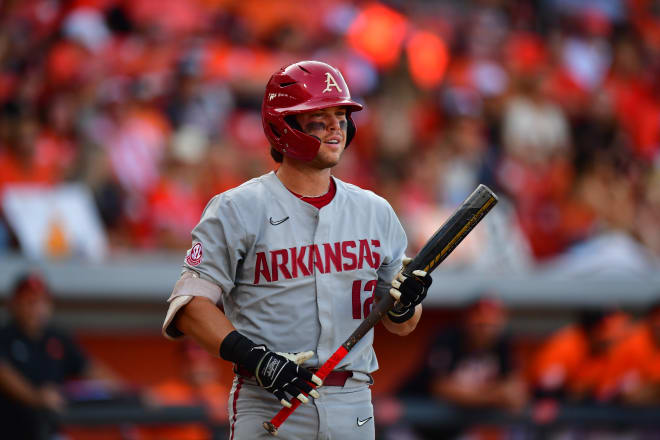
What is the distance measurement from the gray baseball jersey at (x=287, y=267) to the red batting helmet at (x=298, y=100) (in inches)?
6.7

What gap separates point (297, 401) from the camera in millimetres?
3354

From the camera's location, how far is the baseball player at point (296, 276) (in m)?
3.42

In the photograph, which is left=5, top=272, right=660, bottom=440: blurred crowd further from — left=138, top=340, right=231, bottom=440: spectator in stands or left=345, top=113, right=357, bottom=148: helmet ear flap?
left=345, top=113, right=357, bottom=148: helmet ear flap

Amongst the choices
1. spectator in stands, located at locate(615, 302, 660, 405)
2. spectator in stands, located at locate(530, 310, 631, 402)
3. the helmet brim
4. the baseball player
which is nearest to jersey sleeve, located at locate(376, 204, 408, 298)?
the baseball player

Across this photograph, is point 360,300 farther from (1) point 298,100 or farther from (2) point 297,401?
(1) point 298,100

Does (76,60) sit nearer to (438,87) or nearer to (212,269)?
(438,87)

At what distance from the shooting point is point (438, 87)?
10.6 metres

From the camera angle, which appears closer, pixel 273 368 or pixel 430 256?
pixel 273 368

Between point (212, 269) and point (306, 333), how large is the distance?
379 mm

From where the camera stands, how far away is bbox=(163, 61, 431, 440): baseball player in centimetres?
342

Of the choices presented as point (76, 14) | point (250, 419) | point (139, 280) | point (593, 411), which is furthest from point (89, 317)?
point (250, 419)

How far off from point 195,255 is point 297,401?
1.91ft

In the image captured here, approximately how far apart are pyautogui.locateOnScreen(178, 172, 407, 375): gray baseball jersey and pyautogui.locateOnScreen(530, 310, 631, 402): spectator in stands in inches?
186

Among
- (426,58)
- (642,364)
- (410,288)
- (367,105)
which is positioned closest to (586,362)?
(642,364)
